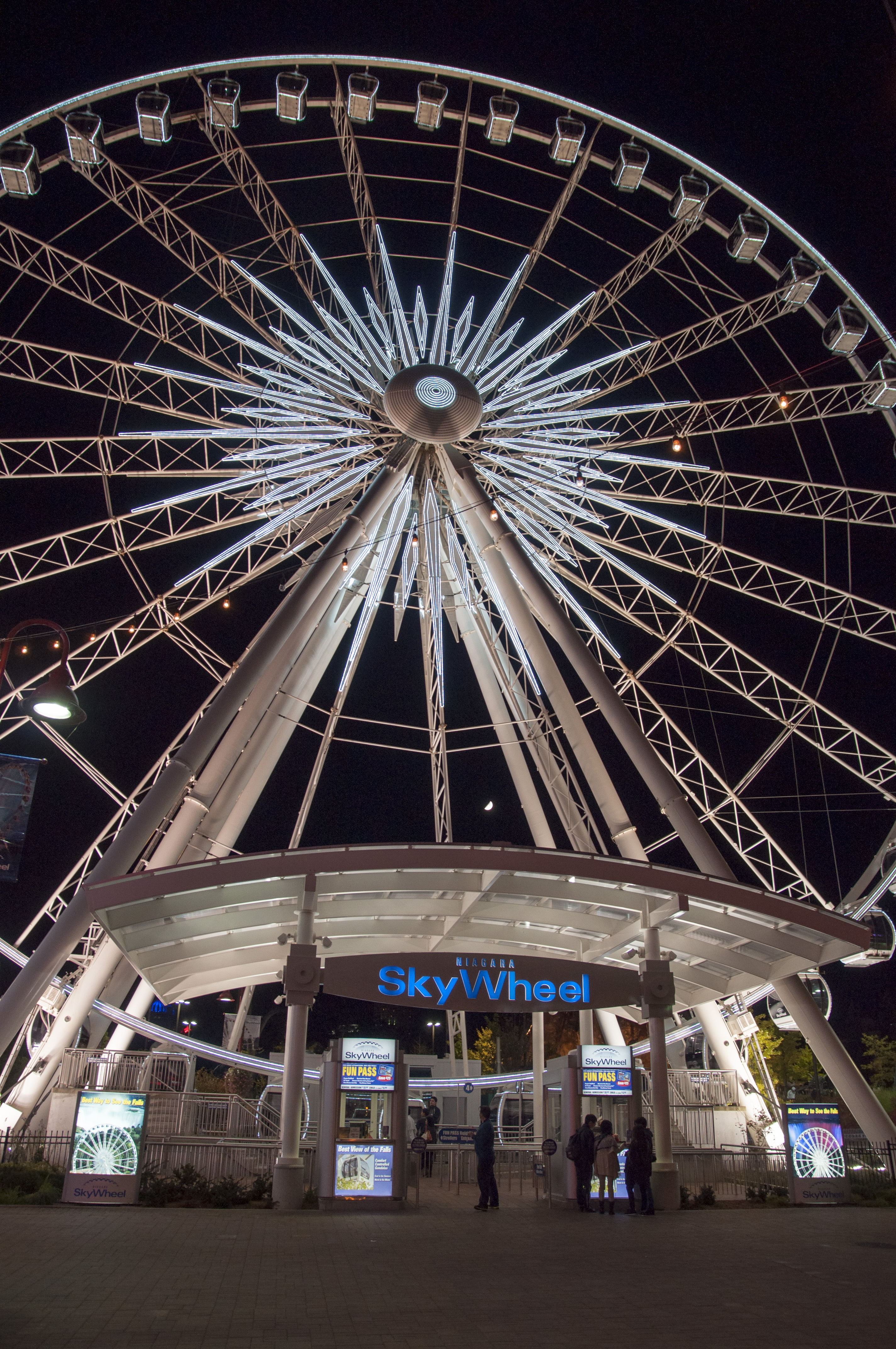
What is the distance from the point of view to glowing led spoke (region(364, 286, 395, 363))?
80.0ft

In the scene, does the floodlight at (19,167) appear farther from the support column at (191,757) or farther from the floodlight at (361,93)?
the support column at (191,757)

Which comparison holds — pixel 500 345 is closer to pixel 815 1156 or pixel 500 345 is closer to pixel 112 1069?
pixel 815 1156

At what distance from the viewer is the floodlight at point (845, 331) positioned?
2497 centimetres

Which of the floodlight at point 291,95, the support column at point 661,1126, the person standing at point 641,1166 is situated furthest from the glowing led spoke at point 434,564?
the person standing at point 641,1166

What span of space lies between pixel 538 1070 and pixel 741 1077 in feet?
16.6

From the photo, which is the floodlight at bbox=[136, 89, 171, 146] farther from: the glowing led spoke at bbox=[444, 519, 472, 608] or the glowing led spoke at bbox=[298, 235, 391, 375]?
the glowing led spoke at bbox=[444, 519, 472, 608]

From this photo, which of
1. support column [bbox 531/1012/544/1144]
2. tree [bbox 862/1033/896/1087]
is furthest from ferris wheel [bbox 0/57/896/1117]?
tree [bbox 862/1033/896/1087]

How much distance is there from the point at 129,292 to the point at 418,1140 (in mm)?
20779

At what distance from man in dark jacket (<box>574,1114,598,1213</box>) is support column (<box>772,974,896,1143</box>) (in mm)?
5842

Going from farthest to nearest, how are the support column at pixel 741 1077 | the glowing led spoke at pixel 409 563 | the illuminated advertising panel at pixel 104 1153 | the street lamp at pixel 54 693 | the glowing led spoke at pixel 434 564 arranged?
the glowing led spoke at pixel 409 563 → the glowing led spoke at pixel 434 564 → the support column at pixel 741 1077 → the illuminated advertising panel at pixel 104 1153 → the street lamp at pixel 54 693

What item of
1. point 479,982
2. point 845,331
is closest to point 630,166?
point 845,331

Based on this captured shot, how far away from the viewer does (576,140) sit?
25125 millimetres

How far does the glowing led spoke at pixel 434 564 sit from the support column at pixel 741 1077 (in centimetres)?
1026

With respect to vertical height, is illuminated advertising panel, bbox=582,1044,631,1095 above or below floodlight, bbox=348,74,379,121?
below
